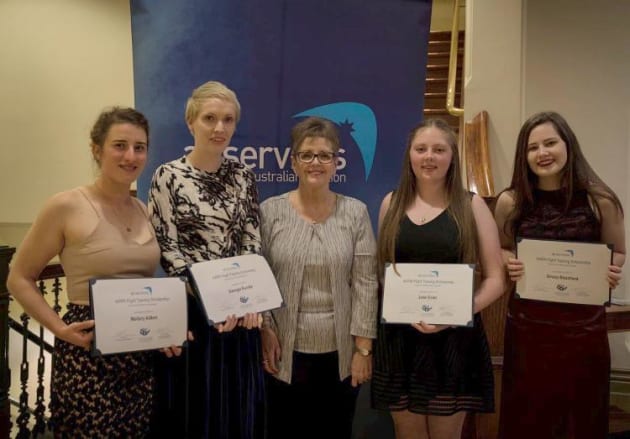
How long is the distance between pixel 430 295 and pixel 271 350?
557mm

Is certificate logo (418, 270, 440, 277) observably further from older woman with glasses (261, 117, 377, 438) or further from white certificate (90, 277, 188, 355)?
white certificate (90, 277, 188, 355)

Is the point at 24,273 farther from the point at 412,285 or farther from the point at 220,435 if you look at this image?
the point at 412,285

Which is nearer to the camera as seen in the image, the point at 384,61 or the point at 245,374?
the point at 245,374

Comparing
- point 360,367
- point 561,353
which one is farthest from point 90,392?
point 561,353

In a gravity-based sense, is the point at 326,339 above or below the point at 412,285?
below

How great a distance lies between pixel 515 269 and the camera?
1.75 metres

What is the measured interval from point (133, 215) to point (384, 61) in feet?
4.68

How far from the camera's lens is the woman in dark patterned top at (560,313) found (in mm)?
1771

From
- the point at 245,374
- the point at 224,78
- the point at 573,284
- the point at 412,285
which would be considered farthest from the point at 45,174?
the point at 573,284

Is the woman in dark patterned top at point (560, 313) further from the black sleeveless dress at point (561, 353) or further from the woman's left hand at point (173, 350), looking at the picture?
the woman's left hand at point (173, 350)

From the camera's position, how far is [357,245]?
175 cm

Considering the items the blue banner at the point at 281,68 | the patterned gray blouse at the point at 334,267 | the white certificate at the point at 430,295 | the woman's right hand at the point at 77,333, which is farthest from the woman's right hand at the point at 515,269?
the woman's right hand at the point at 77,333

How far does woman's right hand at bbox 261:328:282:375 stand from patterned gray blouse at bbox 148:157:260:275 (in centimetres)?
29

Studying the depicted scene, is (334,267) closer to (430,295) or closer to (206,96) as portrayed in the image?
(430,295)
